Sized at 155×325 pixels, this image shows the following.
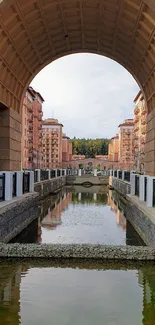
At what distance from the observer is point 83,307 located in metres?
5.53

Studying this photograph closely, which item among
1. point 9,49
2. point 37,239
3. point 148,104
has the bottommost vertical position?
point 37,239

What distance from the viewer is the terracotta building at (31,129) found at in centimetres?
5774

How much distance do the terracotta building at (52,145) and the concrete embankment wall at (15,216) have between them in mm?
Answer: 69296

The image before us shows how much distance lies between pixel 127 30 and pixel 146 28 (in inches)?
63.2

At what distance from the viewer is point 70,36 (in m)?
15.9

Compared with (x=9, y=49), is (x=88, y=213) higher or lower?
lower

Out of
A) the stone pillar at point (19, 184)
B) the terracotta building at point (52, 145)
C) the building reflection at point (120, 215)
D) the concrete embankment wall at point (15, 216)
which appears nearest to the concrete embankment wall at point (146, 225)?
the building reflection at point (120, 215)

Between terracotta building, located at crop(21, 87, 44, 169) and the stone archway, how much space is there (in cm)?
3830

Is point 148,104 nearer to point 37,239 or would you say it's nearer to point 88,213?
point 88,213

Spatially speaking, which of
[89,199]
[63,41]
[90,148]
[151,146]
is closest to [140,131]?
[89,199]

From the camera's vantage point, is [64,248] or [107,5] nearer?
[64,248]

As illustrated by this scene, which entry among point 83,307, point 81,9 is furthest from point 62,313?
point 81,9

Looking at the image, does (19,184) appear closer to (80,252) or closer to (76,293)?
(80,252)

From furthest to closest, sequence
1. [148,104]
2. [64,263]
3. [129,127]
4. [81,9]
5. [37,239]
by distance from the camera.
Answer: [129,127], [148,104], [81,9], [37,239], [64,263]
